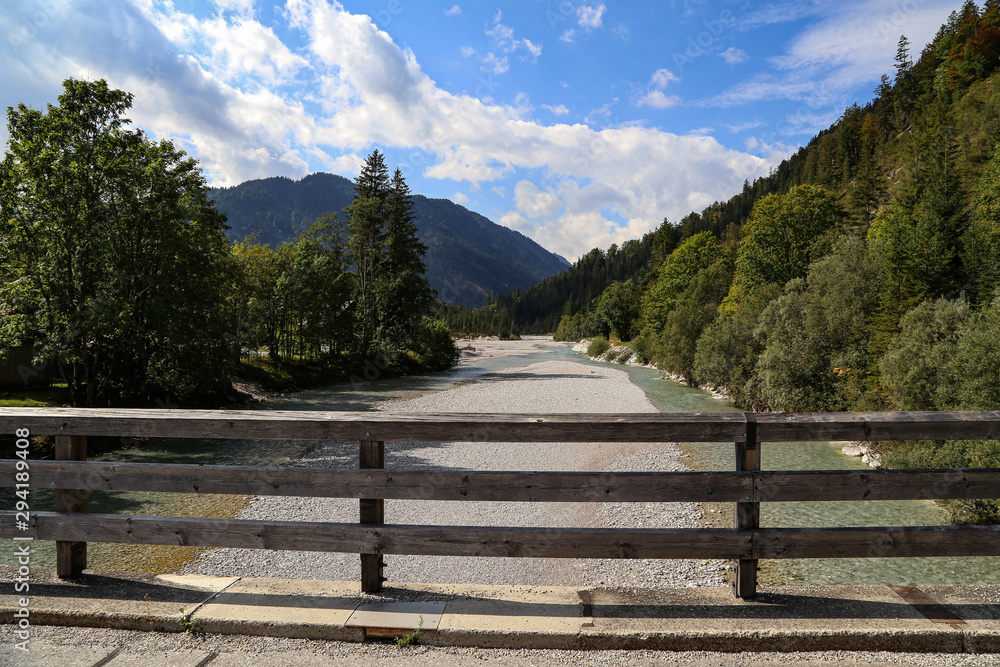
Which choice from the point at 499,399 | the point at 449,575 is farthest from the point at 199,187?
the point at 449,575

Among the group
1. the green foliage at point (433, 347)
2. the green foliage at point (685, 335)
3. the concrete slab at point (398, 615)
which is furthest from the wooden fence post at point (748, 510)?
the green foliage at point (433, 347)

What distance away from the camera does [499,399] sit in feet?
111

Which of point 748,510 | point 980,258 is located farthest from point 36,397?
point 980,258

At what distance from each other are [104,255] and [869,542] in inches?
951

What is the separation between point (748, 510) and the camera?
12.1 ft

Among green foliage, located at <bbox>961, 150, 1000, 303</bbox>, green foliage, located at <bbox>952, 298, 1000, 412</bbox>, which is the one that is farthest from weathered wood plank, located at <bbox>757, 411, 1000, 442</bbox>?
green foliage, located at <bbox>961, 150, 1000, 303</bbox>

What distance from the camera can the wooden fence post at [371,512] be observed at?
12.4 ft

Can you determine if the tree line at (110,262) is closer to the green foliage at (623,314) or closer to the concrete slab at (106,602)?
→ the concrete slab at (106,602)

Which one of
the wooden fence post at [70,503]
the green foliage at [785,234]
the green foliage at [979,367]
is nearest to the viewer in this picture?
the wooden fence post at [70,503]

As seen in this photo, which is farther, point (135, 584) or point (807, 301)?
point (807, 301)

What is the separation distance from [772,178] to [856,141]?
43.1 m

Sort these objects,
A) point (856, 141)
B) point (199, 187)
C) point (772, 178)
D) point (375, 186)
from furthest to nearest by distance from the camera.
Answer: point (772, 178) < point (856, 141) < point (375, 186) < point (199, 187)

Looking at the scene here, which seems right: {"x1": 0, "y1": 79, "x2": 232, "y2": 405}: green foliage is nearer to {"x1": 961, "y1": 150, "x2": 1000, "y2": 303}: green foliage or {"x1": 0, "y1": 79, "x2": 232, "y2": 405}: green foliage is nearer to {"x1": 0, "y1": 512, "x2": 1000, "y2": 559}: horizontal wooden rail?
{"x1": 0, "y1": 512, "x2": 1000, "y2": 559}: horizontal wooden rail

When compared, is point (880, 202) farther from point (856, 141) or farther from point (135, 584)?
point (135, 584)
